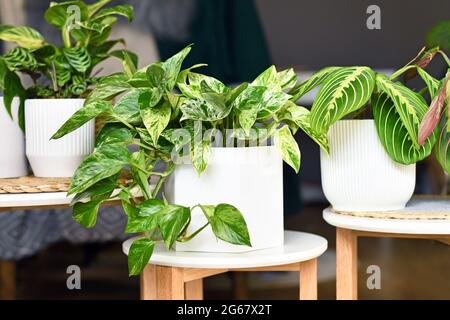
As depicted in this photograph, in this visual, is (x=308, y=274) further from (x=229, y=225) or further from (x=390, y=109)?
(x=390, y=109)

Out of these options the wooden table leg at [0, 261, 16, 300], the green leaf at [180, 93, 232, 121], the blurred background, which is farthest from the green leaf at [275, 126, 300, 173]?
the wooden table leg at [0, 261, 16, 300]

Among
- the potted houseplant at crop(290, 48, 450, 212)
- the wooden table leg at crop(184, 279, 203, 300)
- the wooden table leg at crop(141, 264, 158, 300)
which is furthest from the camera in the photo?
the wooden table leg at crop(184, 279, 203, 300)

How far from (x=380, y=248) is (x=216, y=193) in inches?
76.0

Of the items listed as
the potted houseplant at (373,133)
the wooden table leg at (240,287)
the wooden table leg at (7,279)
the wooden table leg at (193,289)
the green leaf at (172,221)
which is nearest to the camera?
the green leaf at (172,221)

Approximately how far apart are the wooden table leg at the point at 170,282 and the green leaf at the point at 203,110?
0.91ft

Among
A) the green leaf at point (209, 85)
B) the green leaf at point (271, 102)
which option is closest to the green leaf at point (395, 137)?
the green leaf at point (271, 102)

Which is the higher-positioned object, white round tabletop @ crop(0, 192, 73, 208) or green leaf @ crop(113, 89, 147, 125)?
green leaf @ crop(113, 89, 147, 125)

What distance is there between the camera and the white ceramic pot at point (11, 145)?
65.2 inches

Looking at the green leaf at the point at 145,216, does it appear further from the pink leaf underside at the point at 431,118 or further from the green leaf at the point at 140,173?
the pink leaf underside at the point at 431,118

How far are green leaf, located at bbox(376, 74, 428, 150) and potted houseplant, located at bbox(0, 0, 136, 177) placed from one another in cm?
53

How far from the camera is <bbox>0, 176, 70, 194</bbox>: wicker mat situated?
5.00 ft

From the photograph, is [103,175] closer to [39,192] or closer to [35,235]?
[39,192]

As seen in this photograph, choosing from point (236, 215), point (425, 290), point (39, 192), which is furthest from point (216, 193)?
point (425, 290)

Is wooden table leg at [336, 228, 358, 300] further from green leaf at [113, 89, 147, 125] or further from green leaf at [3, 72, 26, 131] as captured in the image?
green leaf at [3, 72, 26, 131]
